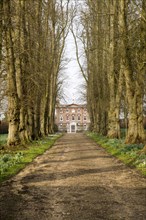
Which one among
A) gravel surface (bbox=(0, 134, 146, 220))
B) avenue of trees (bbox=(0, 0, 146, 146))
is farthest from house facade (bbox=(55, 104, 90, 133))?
gravel surface (bbox=(0, 134, 146, 220))

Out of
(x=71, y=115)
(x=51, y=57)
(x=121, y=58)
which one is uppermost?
(x=51, y=57)

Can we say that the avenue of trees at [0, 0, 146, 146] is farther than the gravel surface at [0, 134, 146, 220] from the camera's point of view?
Yes

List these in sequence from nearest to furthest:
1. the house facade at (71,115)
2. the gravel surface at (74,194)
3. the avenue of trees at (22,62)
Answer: the gravel surface at (74,194) < the avenue of trees at (22,62) < the house facade at (71,115)

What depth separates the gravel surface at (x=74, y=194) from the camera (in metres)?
6.67

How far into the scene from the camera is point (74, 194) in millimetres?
8438

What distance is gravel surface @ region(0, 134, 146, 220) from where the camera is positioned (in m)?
6.67

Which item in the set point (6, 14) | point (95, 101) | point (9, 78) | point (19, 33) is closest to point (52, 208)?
point (6, 14)

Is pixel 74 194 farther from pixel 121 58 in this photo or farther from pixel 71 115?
pixel 71 115

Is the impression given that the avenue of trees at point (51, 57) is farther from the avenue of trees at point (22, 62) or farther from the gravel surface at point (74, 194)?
the gravel surface at point (74, 194)

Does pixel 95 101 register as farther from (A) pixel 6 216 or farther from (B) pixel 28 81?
(A) pixel 6 216

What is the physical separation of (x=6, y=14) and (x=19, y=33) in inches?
263

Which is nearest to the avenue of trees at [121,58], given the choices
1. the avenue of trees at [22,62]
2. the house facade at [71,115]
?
the avenue of trees at [22,62]

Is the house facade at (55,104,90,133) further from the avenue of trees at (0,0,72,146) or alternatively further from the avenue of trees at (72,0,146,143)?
the avenue of trees at (0,0,72,146)

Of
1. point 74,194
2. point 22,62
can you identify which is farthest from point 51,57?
point 74,194
